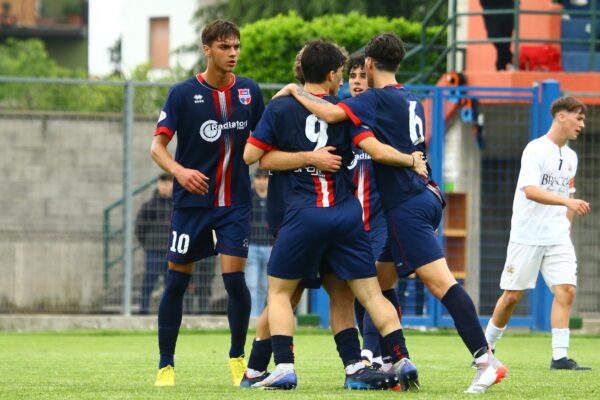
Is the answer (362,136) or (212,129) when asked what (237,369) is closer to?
(212,129)

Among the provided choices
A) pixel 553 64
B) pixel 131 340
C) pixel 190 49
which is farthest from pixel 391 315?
pixel 190 49

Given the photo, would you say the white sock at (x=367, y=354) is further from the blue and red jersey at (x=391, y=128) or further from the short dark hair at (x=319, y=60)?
the short dark hair at (x=319, y=60)

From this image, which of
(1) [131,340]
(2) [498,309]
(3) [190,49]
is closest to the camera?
(2) [498,309]

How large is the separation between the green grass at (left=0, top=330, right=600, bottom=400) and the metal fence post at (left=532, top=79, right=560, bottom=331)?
0.51 meters

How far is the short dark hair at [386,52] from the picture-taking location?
8656 millimetres

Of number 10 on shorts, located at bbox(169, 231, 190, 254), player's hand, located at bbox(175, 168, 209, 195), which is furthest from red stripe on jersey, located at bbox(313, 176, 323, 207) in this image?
number 10 on shorts, located at bbox(169, 231, 190, 254)

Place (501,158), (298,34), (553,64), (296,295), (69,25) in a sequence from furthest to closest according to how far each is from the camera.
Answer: (69,25) → (298,34) → (553,64) → (501,158) → (296,295)

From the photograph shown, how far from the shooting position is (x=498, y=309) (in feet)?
38.4

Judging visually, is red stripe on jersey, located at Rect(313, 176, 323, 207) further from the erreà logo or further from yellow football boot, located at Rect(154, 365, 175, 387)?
yellow football boot, located at Rect(154, 365, 175, 387)

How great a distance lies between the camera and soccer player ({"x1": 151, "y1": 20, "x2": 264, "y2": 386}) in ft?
29.8

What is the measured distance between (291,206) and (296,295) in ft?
3.05

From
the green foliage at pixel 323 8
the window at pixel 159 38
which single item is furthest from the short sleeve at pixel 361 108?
the window at pixel 159 38

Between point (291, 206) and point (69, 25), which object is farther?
point (69, 25)

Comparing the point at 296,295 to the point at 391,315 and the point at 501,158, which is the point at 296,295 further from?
the point at 501,158
